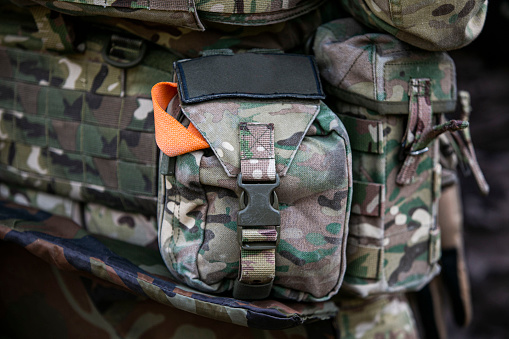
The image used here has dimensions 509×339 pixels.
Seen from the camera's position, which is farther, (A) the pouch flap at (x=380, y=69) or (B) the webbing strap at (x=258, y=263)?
(A) the pouch flap at (x=380, y=69)

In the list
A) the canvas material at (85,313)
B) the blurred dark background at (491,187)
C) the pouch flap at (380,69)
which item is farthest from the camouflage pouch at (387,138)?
the blurred dark background at (491,187)

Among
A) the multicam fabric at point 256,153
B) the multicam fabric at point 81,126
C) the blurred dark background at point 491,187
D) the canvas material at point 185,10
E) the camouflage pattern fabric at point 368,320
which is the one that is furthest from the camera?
the blurred dark background at point 491,187

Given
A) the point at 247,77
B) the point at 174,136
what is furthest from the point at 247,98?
the point at 174,136

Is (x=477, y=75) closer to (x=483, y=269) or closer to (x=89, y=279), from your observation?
(x=483, y=269)

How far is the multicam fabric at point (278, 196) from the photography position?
3.05 feet

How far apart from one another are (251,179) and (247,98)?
7.0 inches

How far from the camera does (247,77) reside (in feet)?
3.28

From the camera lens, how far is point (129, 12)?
1.02m

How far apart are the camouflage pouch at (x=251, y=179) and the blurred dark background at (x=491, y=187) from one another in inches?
65.4

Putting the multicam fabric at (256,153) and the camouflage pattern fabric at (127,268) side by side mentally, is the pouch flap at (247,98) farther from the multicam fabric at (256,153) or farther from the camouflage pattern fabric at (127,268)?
the camouflage pattern fabric at (127,268)

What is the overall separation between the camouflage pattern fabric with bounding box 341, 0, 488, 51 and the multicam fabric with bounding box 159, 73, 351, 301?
0.22 metres

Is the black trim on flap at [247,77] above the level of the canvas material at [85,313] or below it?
A: above

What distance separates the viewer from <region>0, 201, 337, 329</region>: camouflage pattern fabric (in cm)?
96

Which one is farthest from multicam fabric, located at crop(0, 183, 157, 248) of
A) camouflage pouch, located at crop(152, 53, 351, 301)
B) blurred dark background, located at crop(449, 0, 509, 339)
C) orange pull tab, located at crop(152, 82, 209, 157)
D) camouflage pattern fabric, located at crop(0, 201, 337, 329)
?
blurred dark background, located at crop(449, 0, 509, 339)
